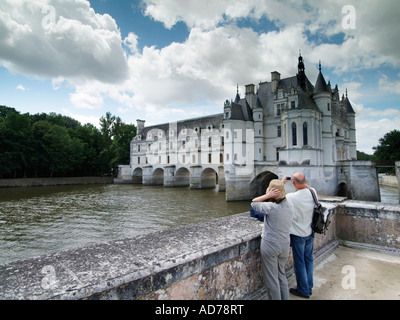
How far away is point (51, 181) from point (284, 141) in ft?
125

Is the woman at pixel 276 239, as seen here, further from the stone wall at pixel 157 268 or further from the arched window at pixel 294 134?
the arched window at pixel 294 134

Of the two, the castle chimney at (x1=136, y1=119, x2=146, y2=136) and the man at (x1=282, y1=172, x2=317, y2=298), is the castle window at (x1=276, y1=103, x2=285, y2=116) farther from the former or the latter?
the castle chimney at (x1=136, y1=119, x2=146, y2=136)

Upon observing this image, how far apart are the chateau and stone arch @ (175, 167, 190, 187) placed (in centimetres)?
497

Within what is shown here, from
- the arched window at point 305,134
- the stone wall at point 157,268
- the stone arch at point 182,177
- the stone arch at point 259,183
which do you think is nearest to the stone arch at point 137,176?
the stone arch at point 182,177

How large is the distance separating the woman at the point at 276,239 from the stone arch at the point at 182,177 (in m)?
37.7

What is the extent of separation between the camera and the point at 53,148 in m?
39.9

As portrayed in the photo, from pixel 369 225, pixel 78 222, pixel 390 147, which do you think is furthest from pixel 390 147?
pixel 78 222

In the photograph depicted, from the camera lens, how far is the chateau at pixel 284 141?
2072cm

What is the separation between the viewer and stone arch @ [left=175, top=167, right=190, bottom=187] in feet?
132

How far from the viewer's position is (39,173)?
42531 millimetres

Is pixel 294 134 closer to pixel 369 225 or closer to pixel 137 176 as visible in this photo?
pixel 369 225

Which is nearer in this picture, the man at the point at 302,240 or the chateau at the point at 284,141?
the man at the point at 302,240

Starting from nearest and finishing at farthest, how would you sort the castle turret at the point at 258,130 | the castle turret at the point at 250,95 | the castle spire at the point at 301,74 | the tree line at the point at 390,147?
the castle spire at the point at 301,74, the castle turret at the point at 258,130, the castle turret at the point at 250,95, the tree line at the point at 390,147
